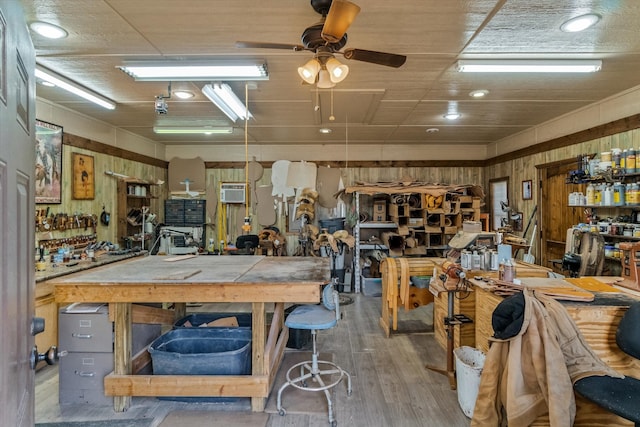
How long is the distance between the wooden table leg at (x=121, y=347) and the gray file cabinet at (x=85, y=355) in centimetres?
5

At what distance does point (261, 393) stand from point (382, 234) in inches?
169

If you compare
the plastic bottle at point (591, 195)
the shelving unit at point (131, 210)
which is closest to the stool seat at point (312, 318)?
the plastic bottle at point (591, 195)


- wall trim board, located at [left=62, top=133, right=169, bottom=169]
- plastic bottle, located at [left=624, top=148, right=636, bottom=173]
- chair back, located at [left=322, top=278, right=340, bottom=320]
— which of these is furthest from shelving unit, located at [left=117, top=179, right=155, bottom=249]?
plastic bottle, located at [left=624, top=148, right=636, bottom=173]

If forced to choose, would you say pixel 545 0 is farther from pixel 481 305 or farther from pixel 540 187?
pixel 540 187

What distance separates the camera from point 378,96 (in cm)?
396

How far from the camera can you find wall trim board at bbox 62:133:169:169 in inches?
177

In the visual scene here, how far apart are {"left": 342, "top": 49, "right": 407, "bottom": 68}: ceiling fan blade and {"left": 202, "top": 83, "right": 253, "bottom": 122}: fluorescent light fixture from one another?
1705 mm

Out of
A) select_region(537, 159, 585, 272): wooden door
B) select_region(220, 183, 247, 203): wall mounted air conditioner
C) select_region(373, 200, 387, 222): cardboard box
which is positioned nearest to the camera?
select_region(537, 159, 585, 272): wooden door

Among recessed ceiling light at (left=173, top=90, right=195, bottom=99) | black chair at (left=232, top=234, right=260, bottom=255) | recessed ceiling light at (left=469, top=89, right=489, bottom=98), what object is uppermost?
recessed ceiling light at (left=173, top=90, right=195, bottom=99)

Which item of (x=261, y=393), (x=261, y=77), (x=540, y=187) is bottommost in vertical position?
(x=261, y=393)

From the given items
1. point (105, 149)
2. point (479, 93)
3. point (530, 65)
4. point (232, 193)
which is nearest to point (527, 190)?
point (479, 93)

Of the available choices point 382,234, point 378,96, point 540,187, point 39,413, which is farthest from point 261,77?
point 540,187

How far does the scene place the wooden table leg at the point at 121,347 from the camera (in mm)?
2496

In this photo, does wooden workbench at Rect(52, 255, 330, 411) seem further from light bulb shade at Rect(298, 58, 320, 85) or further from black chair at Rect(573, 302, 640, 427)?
black chair at Rect(573, 302, 640, 427)
